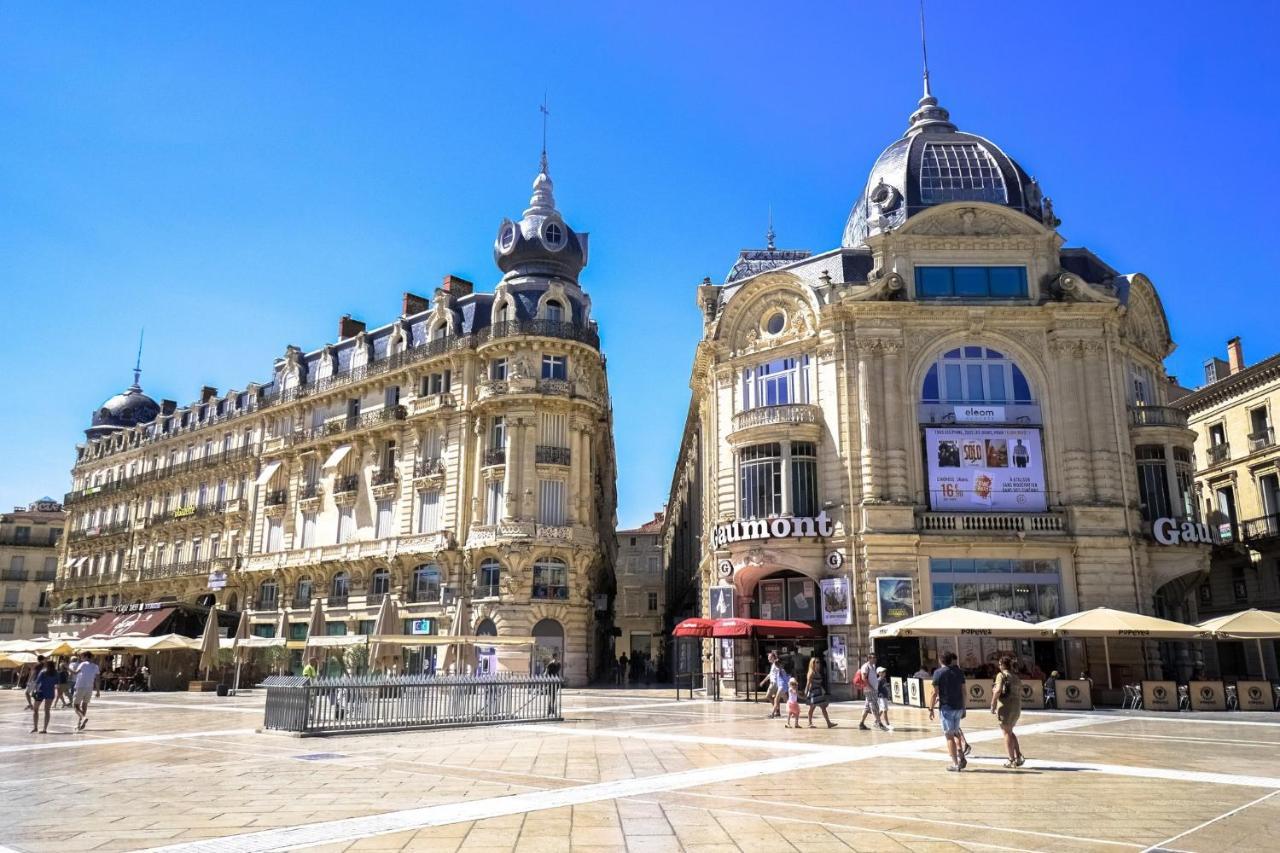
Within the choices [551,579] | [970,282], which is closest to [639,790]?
[970,282]

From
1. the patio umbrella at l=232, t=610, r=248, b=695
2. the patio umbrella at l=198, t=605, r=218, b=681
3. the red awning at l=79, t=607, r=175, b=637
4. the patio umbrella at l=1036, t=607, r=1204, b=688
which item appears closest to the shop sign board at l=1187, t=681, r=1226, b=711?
the patio umbrella at l=1036, t=607, r=1204, b=688

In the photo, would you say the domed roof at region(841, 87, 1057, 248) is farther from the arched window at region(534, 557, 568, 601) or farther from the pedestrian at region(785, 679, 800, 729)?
the pedestrian at region(785, 679, 800, 729)

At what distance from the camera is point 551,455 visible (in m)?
42.3

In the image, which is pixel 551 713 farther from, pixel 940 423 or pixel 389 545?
pixel 389 545

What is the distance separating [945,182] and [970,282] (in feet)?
16.4

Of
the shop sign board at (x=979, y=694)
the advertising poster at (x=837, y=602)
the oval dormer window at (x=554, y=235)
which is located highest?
the oval dormer window at (x=554, y=235)

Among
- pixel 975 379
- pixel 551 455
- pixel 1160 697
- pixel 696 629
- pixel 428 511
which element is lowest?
pixel 1160 697

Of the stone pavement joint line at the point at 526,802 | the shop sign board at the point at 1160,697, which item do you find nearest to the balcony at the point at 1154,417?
the shop sign board at the point at 1160,697

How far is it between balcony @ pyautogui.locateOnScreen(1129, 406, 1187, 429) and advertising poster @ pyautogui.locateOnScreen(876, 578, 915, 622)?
1058cm

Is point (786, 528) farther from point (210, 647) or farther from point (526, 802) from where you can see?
point (526, 802)

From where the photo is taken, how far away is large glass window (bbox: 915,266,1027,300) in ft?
110

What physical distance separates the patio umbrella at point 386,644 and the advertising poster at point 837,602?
1385cm

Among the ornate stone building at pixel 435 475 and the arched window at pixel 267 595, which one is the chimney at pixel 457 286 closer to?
the ornate stone building at pixel 435 475

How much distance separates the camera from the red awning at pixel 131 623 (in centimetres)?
4216
